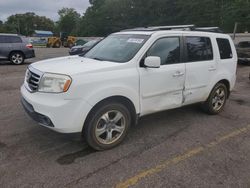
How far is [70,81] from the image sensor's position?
322 centimetres

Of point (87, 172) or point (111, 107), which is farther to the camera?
point (111, 107)

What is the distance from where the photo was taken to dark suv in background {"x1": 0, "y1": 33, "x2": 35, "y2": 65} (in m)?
12.7

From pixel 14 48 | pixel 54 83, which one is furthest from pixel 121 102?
pixel 14 48

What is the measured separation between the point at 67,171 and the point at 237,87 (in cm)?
706

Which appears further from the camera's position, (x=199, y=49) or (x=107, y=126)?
(x=199, y=49)

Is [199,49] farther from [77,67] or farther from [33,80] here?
[33,80]

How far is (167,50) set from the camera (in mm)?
4258

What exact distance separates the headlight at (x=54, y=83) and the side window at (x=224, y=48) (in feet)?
11.2

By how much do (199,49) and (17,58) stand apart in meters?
11.1

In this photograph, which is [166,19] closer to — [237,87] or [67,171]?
[237,87]

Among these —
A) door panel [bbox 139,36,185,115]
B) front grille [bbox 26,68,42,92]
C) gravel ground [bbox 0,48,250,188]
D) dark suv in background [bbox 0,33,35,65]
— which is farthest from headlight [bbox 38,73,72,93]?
dark suv in background [bbox 0,33,35,65]

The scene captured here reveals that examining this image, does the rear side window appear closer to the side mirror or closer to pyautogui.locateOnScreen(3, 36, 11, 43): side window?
pyautogui.locateOnScreen(3, 36, 11, 43): side window

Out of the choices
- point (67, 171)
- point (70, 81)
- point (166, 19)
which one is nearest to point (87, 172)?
point (67, 171)

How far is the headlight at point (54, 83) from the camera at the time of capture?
3.23 metres
